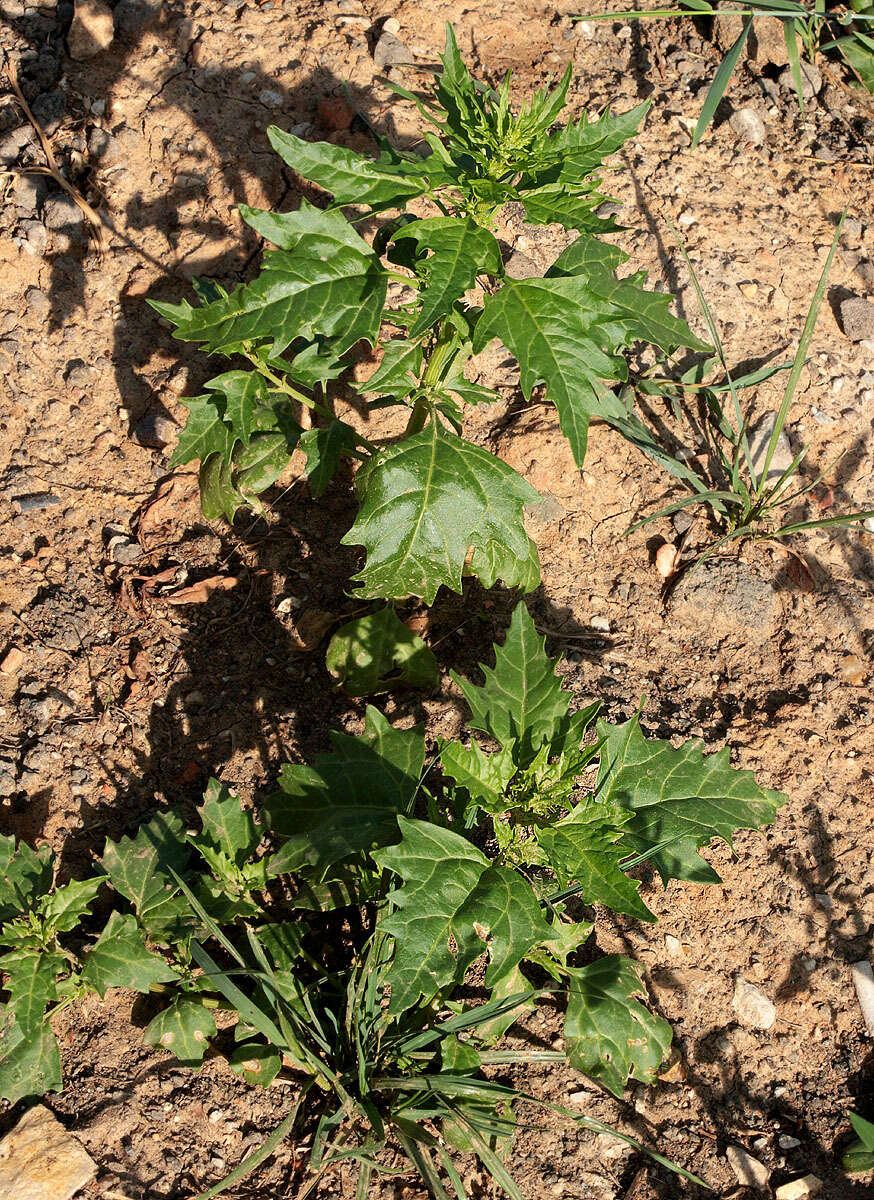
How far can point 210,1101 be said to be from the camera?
9.29ft

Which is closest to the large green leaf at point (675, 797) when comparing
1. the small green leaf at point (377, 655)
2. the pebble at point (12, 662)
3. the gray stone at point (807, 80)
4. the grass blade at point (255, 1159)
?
the small green leaf at point (377, 655)

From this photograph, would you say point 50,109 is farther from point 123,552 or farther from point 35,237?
point 123,552

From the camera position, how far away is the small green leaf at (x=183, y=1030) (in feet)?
9.04

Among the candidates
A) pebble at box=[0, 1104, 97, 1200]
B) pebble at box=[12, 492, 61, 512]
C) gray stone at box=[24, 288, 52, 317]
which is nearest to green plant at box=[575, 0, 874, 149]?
gray stone at box=[24, 288, 52, 317]

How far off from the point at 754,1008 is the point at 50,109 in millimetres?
4328

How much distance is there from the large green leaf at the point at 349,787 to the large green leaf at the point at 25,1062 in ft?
2.47

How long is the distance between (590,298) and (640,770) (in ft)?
4.27

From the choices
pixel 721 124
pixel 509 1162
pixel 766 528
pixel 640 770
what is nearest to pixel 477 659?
pixel 640 770

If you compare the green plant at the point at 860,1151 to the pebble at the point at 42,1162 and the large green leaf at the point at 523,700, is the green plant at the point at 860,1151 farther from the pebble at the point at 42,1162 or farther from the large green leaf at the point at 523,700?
the pebble at the point at 42,1162

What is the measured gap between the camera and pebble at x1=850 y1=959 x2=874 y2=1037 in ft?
9.76

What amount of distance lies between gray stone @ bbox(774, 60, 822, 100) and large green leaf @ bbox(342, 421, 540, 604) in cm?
308

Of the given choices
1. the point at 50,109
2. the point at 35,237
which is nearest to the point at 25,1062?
the point at 35,237

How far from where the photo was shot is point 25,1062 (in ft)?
8.78

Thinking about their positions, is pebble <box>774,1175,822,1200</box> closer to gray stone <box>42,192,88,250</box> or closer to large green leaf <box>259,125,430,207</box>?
large green leaf <box>259,125,430,207</box>
